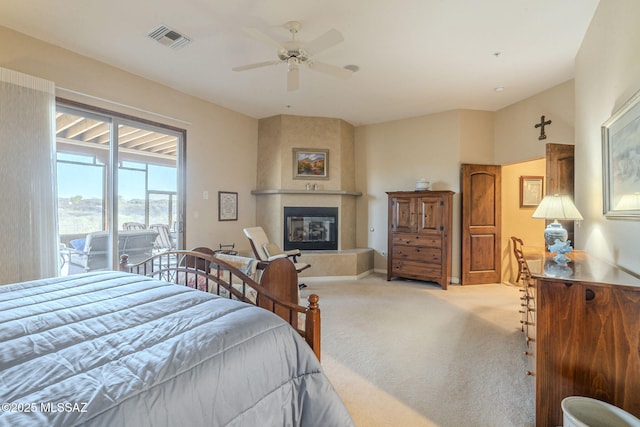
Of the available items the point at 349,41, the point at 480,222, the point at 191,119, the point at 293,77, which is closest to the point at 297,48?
the point at 293,77

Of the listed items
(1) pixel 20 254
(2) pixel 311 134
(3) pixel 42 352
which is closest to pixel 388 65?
(2) pixel 311 134

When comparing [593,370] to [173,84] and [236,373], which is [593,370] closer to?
[236,373]

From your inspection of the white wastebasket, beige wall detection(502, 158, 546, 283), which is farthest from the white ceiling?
the white wastebasket

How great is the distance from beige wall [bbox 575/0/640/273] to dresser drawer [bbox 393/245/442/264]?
2.03 meters

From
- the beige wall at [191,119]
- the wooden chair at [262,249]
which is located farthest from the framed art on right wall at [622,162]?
the beige wall at [191,119]

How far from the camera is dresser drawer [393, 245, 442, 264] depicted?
4.81 m

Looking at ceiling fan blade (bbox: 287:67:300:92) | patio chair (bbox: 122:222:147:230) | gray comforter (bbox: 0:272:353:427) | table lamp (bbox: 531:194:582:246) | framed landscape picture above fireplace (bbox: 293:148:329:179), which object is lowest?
gray comforter (bbox: 0:272:353:427)

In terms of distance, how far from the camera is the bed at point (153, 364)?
801mm

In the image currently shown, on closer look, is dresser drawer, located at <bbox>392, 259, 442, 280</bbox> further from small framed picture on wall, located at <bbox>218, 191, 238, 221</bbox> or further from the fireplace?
small framed picture on wall, located at <bbox>218, 191, 238, 221</bbox>

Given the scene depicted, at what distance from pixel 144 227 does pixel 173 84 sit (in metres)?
1.98

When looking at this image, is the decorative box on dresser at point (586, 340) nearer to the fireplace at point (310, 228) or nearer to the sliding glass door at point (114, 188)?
the fireplace at point (310, 228)

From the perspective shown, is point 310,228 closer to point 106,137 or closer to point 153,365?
point 106,137

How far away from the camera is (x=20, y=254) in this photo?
2.68m

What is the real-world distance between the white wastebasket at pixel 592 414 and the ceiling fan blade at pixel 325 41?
2.74 meters
